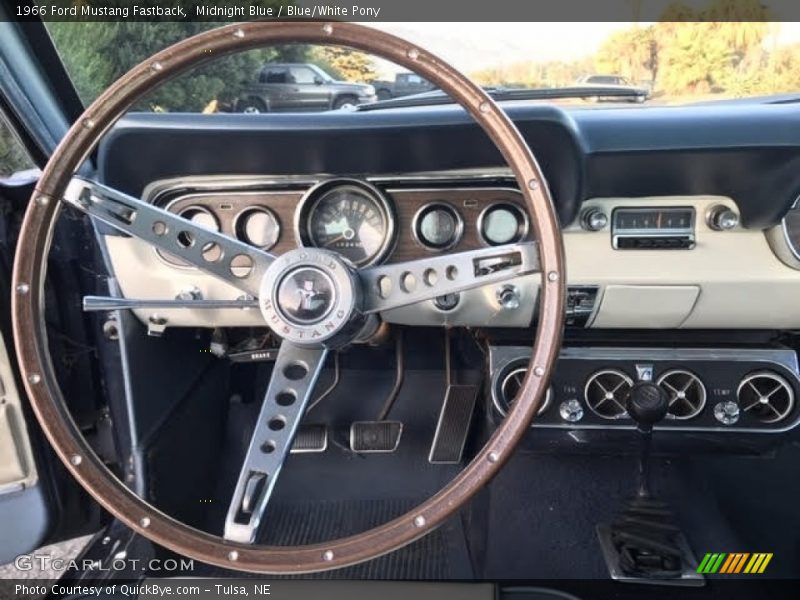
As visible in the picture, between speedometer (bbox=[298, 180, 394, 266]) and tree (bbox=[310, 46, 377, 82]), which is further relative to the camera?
speedometer (bbox=[298, 180, 394, 266])

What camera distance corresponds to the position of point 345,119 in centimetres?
182

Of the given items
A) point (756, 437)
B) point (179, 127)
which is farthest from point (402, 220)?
point (756, 437)

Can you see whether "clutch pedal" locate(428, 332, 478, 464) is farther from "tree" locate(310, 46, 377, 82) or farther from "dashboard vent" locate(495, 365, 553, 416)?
"tree" locate(310, 46, 377, 82)

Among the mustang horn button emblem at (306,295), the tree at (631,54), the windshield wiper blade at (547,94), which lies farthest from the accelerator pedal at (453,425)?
the mustang horn button emblem at (306,295)

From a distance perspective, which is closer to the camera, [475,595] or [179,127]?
[475,595]

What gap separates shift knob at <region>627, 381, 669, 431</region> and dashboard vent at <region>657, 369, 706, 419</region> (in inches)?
6.6

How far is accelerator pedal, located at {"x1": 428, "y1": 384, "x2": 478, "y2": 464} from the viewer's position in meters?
2.52

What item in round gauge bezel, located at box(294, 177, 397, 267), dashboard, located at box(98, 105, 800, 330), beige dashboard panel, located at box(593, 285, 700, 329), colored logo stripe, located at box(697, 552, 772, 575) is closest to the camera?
dashboard, located at box(98, 105, 800, 330)

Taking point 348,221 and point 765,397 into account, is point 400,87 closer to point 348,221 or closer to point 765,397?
point 348,221

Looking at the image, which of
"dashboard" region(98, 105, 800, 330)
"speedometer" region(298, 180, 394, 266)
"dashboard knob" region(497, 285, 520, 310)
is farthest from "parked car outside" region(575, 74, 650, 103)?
"speedometer" region(298, 180, 394, 266)

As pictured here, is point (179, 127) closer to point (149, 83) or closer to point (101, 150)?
point (101, 150)

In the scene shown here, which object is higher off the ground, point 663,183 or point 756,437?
point 663,183

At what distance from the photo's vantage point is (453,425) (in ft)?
8.29

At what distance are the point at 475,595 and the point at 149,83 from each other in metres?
1.16
